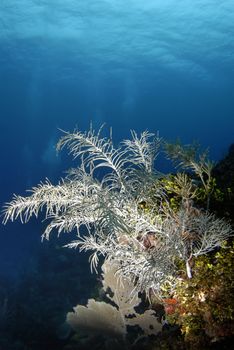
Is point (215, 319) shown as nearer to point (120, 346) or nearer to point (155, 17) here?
point (120, 346)

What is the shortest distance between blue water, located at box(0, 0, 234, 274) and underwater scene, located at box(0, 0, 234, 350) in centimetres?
28

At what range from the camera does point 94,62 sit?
6269 cm

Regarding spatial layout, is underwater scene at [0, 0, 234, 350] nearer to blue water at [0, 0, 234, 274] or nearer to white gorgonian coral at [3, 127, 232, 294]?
white gorgonian coral at [3, 127, 232, 294]

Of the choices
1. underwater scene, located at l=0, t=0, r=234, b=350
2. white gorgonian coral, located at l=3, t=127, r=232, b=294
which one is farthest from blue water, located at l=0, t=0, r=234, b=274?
white gorgonian coral, located at l=3, t=127, r=232, b=294

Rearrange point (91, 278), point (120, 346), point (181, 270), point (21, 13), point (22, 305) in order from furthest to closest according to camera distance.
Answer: point (21, 13) → point (91, 278) → point (22, 305) → point (120, 346) → point (181, 270)

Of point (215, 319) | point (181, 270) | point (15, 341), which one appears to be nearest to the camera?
point (215, 319)

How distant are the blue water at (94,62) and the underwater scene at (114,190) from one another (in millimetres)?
284

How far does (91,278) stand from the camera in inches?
682

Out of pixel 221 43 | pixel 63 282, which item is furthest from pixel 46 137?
pixel 63 282

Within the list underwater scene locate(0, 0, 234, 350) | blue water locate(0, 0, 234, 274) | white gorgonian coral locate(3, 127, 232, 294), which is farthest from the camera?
blue water locate(0, 0, 234, 274)

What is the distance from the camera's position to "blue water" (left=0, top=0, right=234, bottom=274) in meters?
41.1

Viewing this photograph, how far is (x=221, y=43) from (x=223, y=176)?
51.7m

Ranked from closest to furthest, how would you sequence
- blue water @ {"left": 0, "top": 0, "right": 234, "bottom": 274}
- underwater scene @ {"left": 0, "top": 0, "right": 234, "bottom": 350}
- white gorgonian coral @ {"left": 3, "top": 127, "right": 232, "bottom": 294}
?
1. white gorgonian coral @ {"left": 3, "top": 127, "right": 232, "bottom": 294}
2. underwater scene @ {"left": 0, "top": 0, "right": 234, "bottom": 350}
3. blue water @ {"left": 0, "top": 0, "right": 234, "bottom": 274}

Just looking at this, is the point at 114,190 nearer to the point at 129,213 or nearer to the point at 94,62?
the point at 129,213
